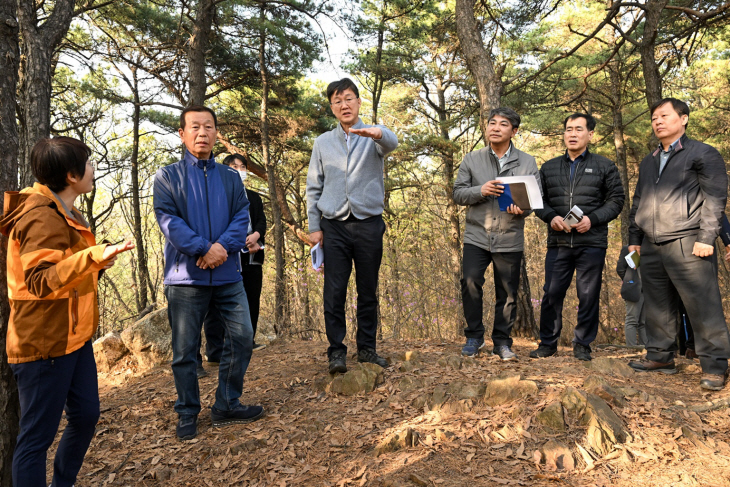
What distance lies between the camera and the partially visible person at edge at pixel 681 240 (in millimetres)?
3830

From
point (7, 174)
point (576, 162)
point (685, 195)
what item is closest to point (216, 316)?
point (7, 174)

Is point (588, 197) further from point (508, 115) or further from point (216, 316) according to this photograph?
point (216, 316)

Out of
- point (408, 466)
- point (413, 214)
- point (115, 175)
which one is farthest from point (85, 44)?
point (408, 466)

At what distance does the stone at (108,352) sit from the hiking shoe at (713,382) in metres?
6.13

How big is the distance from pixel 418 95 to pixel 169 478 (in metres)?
15.2

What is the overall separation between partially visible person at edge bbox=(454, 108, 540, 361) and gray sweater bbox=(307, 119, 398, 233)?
98 centimetres

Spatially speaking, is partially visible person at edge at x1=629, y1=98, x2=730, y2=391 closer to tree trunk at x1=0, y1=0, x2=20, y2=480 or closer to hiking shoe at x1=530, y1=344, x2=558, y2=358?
hiking shoe at x1=530, y1=344, x2=558, y2=358

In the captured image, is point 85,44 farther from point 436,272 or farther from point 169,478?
point 169,478

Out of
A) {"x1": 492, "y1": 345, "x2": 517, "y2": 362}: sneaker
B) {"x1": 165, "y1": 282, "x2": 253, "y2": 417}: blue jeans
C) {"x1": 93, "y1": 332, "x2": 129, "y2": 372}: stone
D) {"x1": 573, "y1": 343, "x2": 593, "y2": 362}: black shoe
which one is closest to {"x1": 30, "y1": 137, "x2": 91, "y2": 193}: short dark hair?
{"x1": 165, "y1": 282, "x2": 253, "y2": 417}: blue jeans

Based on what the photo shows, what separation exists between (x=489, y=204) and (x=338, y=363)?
79.1 inches

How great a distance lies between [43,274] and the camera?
6.99 feet

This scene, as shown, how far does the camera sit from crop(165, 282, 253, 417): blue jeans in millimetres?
3137

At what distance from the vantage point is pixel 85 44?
10.5 meters

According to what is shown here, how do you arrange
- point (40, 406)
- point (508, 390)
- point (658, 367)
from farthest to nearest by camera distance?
point (658, 367) < point (508, 390) < point (40, 406)
